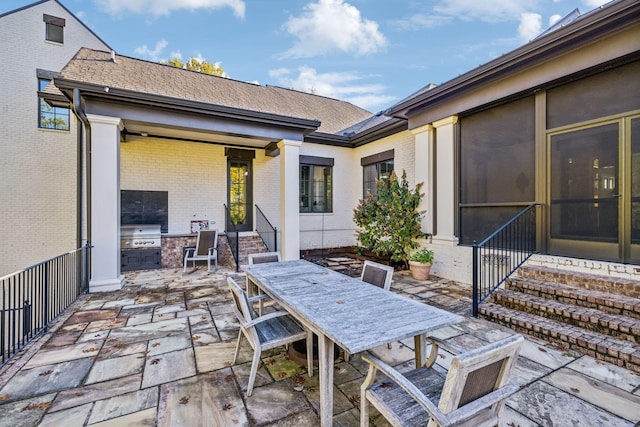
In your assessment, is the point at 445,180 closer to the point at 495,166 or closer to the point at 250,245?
the point at 495,166

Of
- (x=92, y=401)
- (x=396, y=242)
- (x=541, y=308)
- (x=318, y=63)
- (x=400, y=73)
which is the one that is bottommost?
(x=92, y=401)

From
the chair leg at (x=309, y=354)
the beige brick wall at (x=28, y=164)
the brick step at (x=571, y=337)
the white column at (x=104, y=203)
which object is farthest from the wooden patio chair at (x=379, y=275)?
the beige brick wall at (x=28, y=164)

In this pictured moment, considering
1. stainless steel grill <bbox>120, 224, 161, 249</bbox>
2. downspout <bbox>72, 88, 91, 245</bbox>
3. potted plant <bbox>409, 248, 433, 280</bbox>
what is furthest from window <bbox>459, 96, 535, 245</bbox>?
stainless steel grill <bbox>120, 224, 161, 249</bbox>

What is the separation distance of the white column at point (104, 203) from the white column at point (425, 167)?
5997 mm

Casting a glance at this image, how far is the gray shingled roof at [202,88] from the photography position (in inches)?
268

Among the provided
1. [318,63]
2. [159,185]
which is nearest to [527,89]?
[159,185]

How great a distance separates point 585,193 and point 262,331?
4808mm

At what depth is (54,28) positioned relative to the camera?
845 cm

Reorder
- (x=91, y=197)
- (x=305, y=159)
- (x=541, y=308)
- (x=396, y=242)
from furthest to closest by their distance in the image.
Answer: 1. (x=305, y=159)
2. (x=396, y=242)
3. (x=91, y=197)
4. (x=541, y=308)

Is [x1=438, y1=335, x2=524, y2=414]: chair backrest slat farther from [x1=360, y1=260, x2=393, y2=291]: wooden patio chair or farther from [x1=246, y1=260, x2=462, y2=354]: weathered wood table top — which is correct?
[x1=360, y1=260, x2=393, y2=291]: wooden patio chair

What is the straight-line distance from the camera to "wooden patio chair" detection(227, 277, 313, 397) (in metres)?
2.24

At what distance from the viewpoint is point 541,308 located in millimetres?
3553

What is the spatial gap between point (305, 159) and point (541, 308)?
6.73 metres

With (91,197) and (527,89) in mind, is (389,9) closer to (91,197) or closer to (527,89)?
(527,89)
